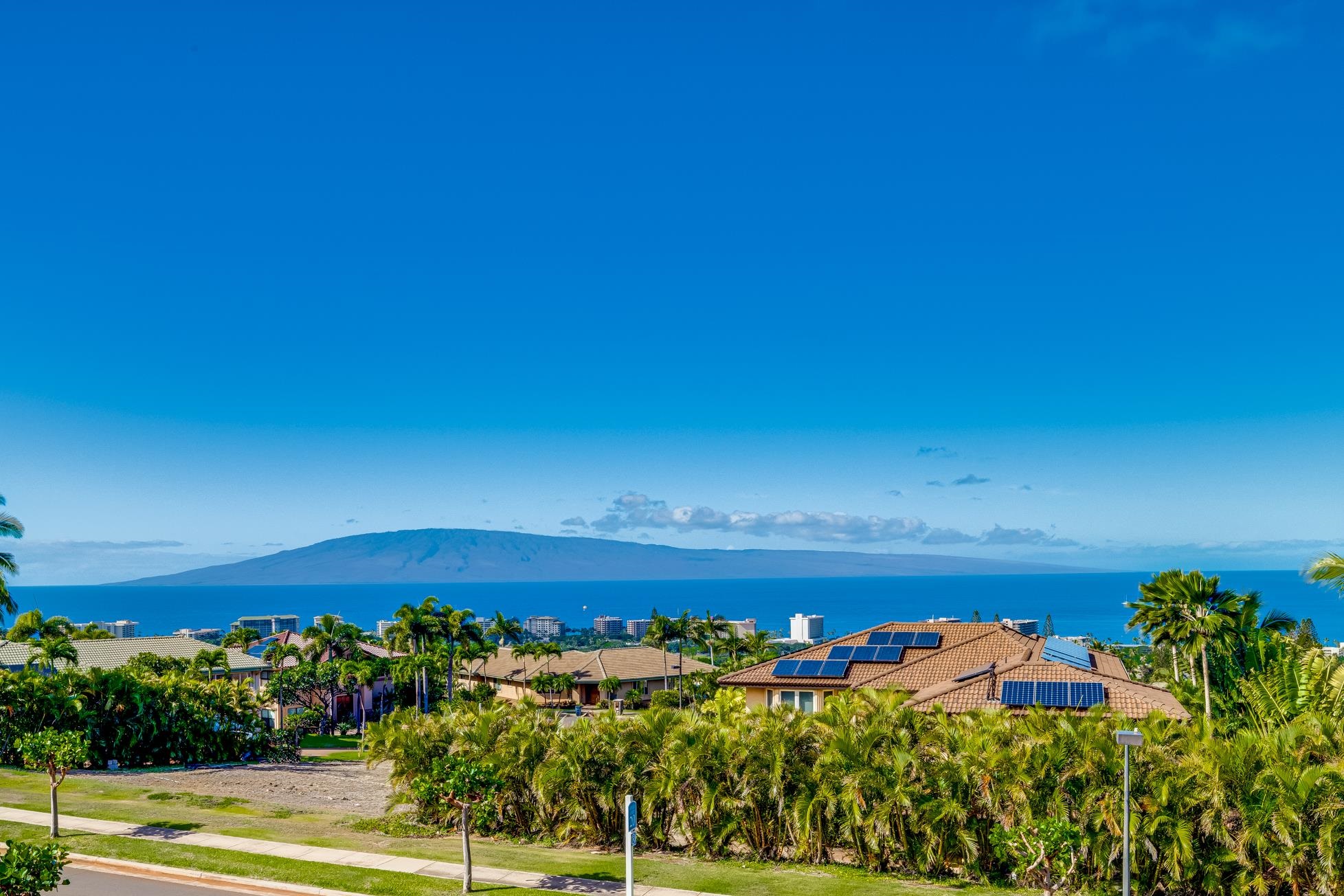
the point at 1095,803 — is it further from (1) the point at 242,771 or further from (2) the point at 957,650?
(1) the point at 242,771

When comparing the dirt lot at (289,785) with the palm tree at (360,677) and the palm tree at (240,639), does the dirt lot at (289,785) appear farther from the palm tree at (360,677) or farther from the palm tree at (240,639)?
the palm tree at (240,639)

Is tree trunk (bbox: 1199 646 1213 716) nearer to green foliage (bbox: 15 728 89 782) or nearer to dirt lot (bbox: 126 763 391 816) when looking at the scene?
dirt lot (bbox: 126 763 391 816)

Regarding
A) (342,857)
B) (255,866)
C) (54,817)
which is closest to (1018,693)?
(342,857)

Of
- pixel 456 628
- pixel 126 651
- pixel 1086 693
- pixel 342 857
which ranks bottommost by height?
pixel 126 651

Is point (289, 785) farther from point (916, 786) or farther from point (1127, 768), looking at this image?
point (1127, 768)

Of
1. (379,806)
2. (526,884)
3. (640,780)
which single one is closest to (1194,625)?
(640,780)

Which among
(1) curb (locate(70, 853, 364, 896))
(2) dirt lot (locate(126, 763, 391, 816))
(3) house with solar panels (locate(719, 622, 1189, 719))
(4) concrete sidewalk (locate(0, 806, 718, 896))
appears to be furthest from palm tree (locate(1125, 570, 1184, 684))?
(1) curb (locate(70, 853, 364, 896))
